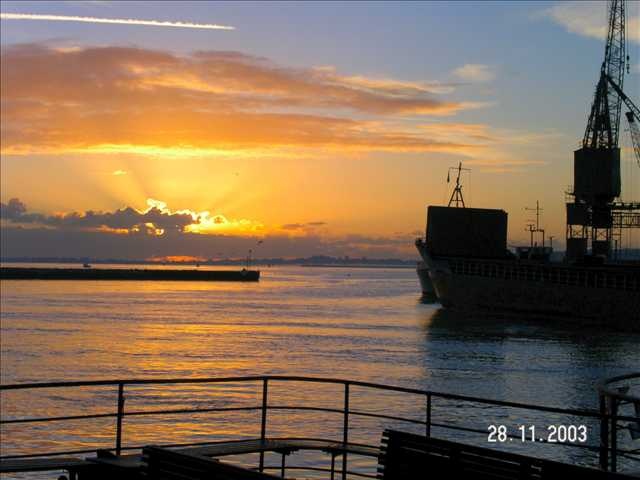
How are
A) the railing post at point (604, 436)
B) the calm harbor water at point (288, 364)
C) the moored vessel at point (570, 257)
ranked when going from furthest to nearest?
the moored vessel at point (570, 257), the calm harbor water at point (288, 364), the railing post at point (604, 436)

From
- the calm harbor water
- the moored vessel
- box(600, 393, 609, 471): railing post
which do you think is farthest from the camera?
the moored vessel

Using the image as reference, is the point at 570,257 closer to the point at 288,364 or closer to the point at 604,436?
the point at 288,364

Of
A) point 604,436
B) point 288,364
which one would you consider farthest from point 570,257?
point 604,436

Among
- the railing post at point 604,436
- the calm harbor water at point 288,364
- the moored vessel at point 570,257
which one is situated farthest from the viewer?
the moored vessel at point 570,257

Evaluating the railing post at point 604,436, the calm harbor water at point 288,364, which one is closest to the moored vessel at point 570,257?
the calm harbor water at point 288,364

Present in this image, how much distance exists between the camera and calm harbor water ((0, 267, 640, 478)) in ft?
97.6

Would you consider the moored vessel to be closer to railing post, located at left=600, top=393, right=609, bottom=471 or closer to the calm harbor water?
the calm harbor water

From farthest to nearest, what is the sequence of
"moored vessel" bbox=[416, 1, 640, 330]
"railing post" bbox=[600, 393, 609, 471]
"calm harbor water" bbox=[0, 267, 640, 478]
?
1. "moored vessel" bbox=[416, 1, 640, 330]
2. "calm harbor water" bbox=[0, 267, 640, 478]
3. "railing post" bbox=[600, 393, 609, 471]

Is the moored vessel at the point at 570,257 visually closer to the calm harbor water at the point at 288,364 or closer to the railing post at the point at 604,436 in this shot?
the calm harbor water at the point at 288,364

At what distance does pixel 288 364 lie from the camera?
176ft

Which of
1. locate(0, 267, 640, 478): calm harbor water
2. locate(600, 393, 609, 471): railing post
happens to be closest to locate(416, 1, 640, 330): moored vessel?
locate(0, 267, 640, 478): calm harbor water

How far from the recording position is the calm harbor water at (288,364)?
29.7 meters

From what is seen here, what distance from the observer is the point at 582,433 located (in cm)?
2906

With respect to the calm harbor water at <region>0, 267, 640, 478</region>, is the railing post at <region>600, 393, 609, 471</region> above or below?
above
